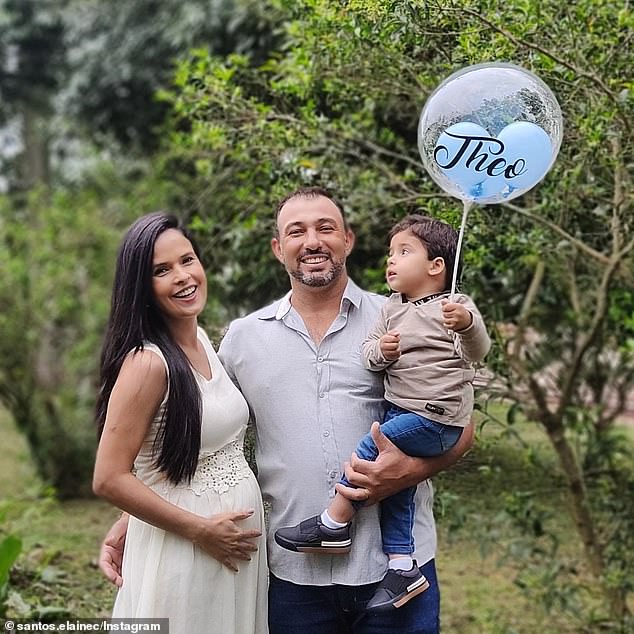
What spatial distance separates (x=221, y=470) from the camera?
251cm

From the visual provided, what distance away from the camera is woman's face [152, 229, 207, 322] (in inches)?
97.1

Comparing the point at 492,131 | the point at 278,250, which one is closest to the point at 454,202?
the point at 492,131

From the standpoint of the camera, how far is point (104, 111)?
384 inches

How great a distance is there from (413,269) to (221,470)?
30.7 inches

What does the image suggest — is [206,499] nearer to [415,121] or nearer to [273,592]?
[273,592]

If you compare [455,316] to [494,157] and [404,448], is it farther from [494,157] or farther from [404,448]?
[494,157]

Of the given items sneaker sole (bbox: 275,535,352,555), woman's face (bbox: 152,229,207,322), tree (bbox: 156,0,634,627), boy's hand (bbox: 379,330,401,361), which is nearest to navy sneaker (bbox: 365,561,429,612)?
sneaker sole (bbox: 275,535,352,555)

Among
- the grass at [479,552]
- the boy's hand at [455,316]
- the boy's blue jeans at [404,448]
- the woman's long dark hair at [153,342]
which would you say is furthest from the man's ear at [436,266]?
the grass at [479,552]

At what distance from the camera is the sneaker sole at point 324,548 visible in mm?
2436

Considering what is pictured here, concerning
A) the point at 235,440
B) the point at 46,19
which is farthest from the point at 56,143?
the point at 235,440

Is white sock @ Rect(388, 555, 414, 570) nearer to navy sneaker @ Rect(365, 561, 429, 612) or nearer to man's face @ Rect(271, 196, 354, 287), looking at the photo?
navy sneaker @ Rect(365, 561, 429, 612)

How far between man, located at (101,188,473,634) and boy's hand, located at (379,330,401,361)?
0.19 meters

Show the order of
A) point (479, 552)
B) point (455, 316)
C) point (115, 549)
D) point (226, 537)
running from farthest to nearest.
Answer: point (479, 552) → point (115, 549) → point (226, 537) → point (455, 316)

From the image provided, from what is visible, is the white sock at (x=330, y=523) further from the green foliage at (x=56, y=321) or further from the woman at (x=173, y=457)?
the green foliage at (x=56, y=321)
